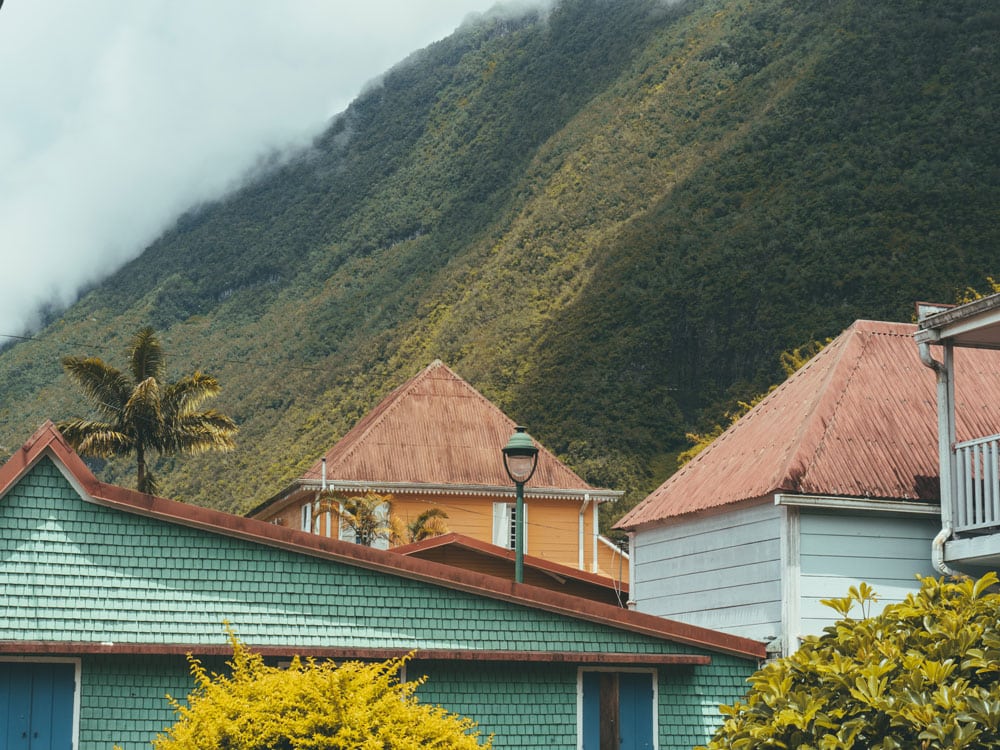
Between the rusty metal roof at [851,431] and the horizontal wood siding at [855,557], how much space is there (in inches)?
14.9

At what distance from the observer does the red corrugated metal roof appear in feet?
131

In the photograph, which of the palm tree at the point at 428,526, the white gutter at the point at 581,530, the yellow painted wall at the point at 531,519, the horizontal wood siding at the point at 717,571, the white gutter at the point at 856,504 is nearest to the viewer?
the white gutter at the point at 856,504

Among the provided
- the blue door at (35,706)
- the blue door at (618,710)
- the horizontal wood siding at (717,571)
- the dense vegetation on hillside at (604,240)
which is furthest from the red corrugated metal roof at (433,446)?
the dense vegetation on hillside at (604,240)

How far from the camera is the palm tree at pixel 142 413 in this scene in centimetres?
3644

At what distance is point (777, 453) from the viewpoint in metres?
18.3

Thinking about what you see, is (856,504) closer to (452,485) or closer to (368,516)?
(368,516)

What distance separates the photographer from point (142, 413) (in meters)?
37.0

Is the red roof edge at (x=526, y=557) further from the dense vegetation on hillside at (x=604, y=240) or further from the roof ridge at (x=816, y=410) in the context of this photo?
the dense vegetation on hillside at (x=604, y=240)

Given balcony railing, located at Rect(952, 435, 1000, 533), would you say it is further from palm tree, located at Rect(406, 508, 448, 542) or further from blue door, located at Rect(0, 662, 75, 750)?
palm tree, located at Rect(406, 508, 448, 542)

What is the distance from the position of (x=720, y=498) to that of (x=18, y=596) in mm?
8579

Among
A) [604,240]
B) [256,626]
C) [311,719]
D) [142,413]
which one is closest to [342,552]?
[256,626]

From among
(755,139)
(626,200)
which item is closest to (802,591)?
(755,139)

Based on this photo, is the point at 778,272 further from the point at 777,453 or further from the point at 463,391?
the point at 777,453

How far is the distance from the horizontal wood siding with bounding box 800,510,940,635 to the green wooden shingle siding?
2.28 m
